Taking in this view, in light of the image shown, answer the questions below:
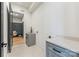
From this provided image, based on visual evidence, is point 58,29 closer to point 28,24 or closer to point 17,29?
point 28,24

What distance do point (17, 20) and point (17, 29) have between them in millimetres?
762

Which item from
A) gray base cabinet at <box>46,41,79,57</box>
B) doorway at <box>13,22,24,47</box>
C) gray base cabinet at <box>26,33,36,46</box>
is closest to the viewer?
gray base cabinet at <box>46,41,79,57</box>

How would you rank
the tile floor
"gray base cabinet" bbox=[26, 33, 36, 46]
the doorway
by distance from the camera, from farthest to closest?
the doorway
"gray base cabinet" bbox=[26, 33, 36, 46]
the tile floor

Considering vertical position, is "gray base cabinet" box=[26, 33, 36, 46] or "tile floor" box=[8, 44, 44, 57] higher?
"gray base cabinet" box=[26, 33, 36, 46]

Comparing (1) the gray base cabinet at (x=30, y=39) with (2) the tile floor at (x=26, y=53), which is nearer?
(2) the tile floor at (x=26, y=53)

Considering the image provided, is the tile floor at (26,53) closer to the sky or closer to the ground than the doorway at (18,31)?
closer to the ground

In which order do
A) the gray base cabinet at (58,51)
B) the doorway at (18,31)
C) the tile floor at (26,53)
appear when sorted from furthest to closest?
the doorway at (18,31) → the tile floor at (26,53) → the gray base cabinet at (58,51)

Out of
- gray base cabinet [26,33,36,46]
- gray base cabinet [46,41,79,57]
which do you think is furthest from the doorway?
gray base cabinet [46,41,79,57]

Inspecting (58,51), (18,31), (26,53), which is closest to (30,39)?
(26,53)

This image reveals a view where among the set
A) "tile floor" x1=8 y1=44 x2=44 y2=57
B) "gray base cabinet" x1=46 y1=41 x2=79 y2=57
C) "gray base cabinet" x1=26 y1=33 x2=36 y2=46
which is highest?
"gray base cabinet" x1=46 y1=41 x2=79 y2=57

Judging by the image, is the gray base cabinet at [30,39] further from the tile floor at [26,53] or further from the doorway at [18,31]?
the doorway at [18,31]

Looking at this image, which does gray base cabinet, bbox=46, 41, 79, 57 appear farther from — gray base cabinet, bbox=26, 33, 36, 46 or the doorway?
the doorway

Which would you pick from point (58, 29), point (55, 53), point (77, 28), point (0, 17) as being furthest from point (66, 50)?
point (58, 29)

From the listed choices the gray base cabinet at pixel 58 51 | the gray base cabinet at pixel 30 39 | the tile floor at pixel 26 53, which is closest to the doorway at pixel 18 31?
the gray base cabinet at pixel 30 39
